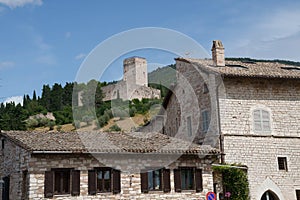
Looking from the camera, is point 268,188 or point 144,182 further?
point 268,188

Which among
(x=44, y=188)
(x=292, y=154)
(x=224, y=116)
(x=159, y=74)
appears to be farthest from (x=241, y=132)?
(x=44, y=188)

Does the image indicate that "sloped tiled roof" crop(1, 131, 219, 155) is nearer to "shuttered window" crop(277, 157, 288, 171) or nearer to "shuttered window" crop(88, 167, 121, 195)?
"shuttered window" crop(88, 167, 121, 195)

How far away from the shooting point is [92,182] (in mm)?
20453

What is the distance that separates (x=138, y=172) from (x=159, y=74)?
8.62 meters

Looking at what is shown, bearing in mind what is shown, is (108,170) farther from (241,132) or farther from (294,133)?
(294,133)

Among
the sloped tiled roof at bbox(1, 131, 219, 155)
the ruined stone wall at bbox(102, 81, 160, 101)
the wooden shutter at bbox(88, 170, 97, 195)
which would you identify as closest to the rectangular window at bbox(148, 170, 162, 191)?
the sloped tiled roof at bbox(1, 131, 219, 155)

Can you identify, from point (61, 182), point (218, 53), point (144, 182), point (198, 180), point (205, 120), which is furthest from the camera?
point (218, 53)

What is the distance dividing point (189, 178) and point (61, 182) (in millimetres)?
6561

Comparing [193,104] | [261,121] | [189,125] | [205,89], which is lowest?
[261,121]

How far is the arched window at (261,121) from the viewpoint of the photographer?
24953mm

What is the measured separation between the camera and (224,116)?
24.5m

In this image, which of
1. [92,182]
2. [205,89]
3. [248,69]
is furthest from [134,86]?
[92,182]

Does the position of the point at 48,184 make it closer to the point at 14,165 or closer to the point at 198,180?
the point at 14,165

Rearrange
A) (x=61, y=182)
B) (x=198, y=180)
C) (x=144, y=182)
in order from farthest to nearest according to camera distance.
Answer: (x=198, y=180) → (x=144, y=182) → (x=61, y=182)
